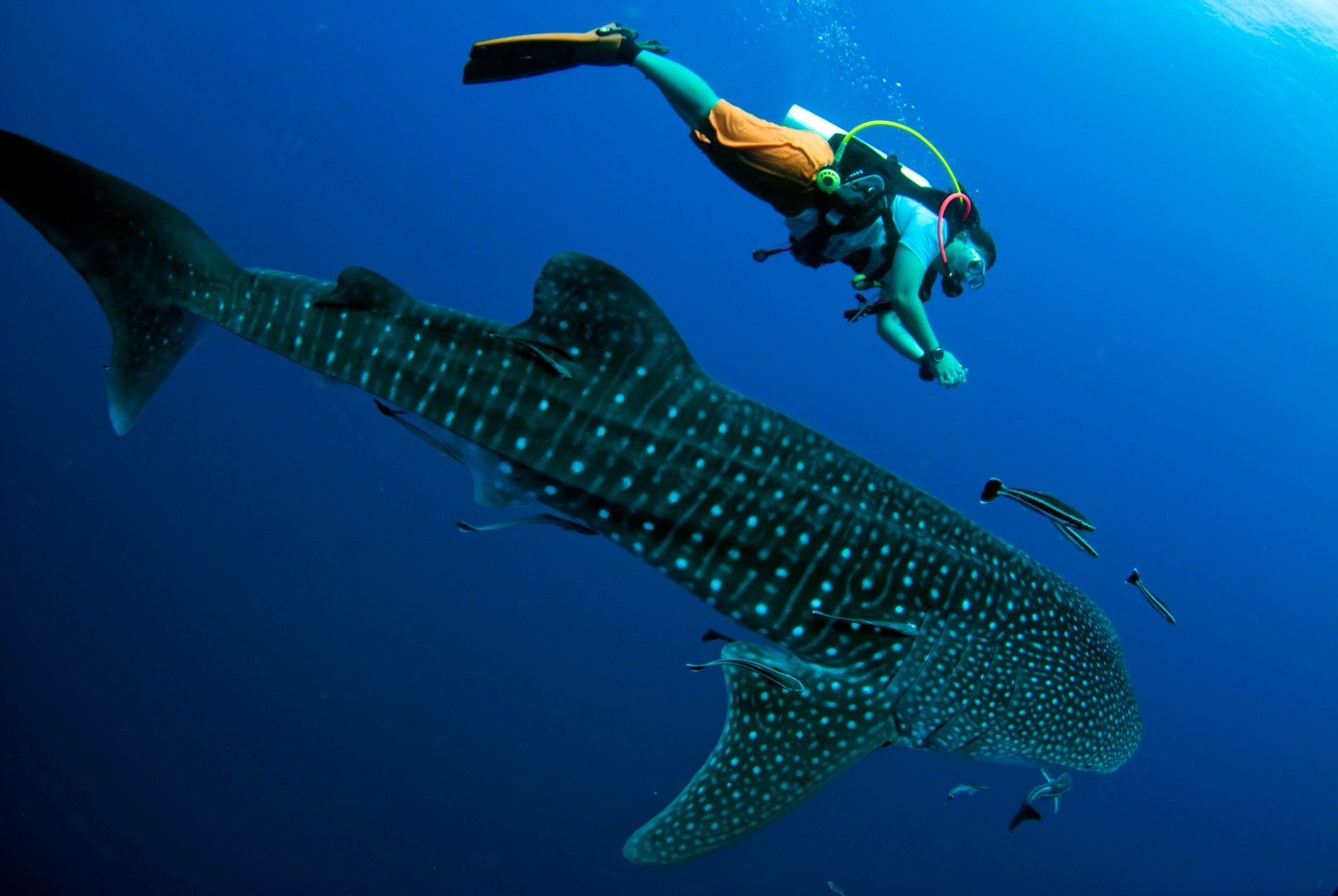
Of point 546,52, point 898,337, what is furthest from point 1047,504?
point 546,52

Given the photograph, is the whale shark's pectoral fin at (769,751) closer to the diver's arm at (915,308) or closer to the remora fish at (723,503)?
the remora fish at (723,503)

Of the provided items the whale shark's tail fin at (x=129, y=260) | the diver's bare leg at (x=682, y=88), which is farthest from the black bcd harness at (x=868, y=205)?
the whale shark's tail fin at (x=129, y=260)

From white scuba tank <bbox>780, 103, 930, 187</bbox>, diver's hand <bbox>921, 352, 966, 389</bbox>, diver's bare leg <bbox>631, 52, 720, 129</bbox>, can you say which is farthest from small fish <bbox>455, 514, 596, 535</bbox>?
white scuba tank <bbox>780, 103, 930, 187</bbox>

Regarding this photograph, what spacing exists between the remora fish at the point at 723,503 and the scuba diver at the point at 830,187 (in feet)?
6.61

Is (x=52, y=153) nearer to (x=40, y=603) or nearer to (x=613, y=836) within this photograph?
(x=613, y=836)

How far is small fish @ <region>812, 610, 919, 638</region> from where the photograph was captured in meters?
2.87

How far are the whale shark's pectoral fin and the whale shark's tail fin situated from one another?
297cm

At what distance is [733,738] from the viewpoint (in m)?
2.95

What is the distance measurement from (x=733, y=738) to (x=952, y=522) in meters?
1.37

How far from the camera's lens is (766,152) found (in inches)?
177

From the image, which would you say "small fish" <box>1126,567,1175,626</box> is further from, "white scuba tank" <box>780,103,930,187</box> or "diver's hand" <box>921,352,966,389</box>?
"white scuba tank" <box>780,103,930,187</box>

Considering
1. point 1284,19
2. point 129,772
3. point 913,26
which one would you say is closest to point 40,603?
point 129,772

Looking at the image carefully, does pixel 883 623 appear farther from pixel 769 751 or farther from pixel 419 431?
pixel 419 431

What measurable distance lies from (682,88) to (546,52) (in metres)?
0.95
